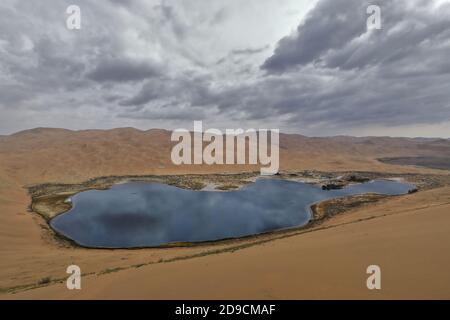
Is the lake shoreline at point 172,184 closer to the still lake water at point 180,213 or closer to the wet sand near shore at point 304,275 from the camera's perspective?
the still lake water at point 180,213

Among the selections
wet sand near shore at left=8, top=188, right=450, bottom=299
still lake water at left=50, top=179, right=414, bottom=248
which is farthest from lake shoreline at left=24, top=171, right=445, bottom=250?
wet sand near shore at left=8, top=188, right=450, bottom=299

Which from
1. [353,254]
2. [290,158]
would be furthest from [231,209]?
[290,158]

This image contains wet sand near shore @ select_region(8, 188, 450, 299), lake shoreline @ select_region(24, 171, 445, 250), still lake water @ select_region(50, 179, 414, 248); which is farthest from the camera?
still lake water @ select_region(50, 179, 414, 248)

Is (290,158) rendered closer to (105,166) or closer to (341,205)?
(105,166)

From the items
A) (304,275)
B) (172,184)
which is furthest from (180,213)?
(304,275)

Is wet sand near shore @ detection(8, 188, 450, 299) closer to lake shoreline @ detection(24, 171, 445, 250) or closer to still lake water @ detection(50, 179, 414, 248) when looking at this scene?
lake shoreline @ detection(24, 171, 445, 250)

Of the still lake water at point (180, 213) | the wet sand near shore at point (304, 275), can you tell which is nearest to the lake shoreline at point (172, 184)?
the still lake water at point (180, 213)

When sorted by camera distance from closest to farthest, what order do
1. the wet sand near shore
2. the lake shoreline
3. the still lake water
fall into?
the wet sand near shore → the lake shoreline → the still lake water
